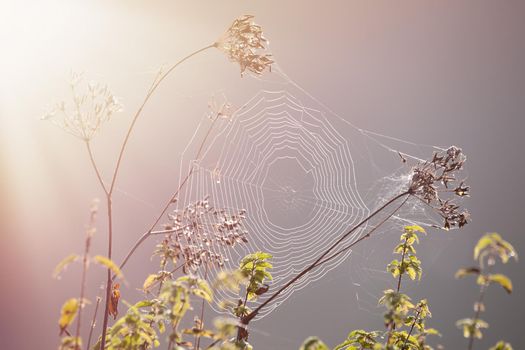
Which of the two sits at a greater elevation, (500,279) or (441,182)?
(441,182)

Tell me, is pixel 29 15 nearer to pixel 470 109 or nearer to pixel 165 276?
pixel 165 276

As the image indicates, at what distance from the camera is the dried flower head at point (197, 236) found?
4.94 feet

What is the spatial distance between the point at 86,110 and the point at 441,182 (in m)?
1.02

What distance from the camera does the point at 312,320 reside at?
744 inches

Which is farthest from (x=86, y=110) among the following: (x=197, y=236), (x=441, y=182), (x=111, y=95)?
(x=441, y=182)

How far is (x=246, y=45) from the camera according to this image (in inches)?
63.4

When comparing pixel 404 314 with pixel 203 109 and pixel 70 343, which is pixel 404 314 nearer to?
pixel 70 343

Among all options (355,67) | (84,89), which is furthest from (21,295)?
(355,67)

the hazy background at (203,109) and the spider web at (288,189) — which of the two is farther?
the hazy background at (203,109)

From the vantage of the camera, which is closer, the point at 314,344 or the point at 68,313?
the point at 68,313

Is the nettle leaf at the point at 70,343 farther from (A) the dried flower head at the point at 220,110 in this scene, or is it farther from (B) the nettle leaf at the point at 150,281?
(A) the dried flower head at the point at 220,110

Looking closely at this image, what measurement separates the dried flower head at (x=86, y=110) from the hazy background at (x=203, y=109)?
0.14 m

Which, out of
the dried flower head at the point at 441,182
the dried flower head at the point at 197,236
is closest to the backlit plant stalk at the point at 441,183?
the dried flower head at the point at 441,182

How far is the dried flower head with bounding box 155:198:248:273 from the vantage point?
59.2 inches
